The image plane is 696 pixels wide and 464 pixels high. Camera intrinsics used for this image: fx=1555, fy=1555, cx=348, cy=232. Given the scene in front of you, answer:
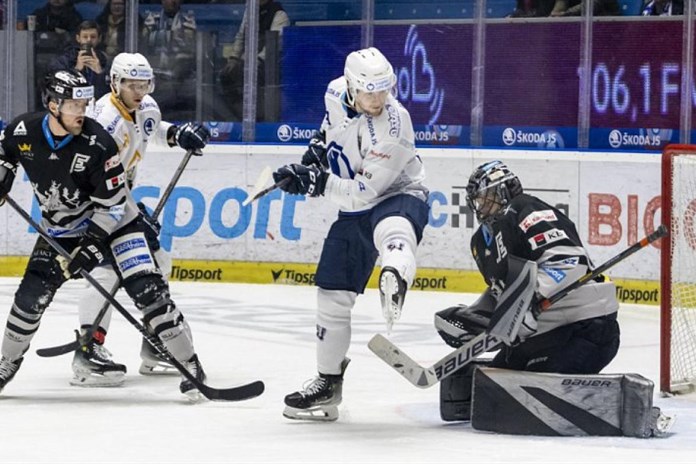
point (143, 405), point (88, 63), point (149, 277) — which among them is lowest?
point (143, 405)

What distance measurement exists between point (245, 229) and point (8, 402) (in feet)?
13.0

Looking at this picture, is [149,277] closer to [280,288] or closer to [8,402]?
[8,402]

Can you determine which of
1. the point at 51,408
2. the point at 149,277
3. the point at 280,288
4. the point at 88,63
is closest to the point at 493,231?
the point at 149,277

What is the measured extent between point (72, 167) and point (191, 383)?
2.83ft

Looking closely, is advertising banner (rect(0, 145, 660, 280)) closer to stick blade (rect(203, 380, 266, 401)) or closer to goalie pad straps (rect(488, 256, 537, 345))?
stick blade (rect(203, 380, 266, 401))

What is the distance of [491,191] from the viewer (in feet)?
16.0

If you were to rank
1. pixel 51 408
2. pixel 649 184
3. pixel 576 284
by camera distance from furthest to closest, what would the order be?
pixel 649 184 < pixel 51 408 < pixel 576 284

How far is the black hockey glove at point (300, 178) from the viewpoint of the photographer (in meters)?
5.02

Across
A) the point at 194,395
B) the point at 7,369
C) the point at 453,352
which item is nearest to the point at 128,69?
the point at 7,369

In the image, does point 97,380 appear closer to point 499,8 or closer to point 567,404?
point 567,404

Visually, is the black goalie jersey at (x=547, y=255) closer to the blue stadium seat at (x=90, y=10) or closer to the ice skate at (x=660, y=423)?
the ice skate at (x=660, y=423)

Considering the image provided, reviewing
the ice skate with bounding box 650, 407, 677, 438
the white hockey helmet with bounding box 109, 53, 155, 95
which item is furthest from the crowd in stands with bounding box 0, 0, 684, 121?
the ice skate with bounding box 650, 407, 677, 438

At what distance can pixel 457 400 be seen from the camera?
5027 millimetres

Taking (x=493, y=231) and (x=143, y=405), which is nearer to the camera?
(x=493, y=231)
